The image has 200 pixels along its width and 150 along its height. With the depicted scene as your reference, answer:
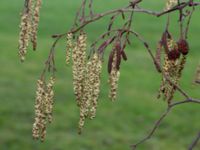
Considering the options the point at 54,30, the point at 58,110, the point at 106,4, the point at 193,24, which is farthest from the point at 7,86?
the point at 106,4

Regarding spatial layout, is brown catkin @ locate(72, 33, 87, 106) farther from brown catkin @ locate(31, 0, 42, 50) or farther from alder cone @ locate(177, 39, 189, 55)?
alder cone @ locate(177, 39, 189, 55)

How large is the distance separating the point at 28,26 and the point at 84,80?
0.77ft

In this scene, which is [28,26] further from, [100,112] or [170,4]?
[100,112]

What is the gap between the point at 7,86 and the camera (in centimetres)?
1222

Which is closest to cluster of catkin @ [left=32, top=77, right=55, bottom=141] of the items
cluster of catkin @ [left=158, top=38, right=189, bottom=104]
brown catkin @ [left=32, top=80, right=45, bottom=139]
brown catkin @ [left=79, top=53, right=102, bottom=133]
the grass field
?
brown catkin @ [left=32, top=80, right=45, bottom=139]

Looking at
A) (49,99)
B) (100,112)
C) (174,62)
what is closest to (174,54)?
(174,62)

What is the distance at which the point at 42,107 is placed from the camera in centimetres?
211

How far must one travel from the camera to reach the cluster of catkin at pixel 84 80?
2.02 m

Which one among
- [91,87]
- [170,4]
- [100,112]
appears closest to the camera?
[91,87]

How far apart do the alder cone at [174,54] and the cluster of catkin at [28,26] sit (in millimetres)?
412

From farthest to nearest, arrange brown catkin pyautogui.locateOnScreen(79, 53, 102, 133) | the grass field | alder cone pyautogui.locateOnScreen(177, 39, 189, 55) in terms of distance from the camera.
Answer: the grass field, alder cone pyautogui.locateOnScreen(177, 39, 189, 55), brown catkin pyautogui.locateOnScreen(79, 53, 102, 133)

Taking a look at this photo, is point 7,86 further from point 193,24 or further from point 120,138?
point 193,24

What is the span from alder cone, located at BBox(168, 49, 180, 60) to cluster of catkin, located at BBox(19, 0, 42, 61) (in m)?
0.41

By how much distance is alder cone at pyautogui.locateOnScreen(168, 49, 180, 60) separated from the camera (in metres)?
2.10
